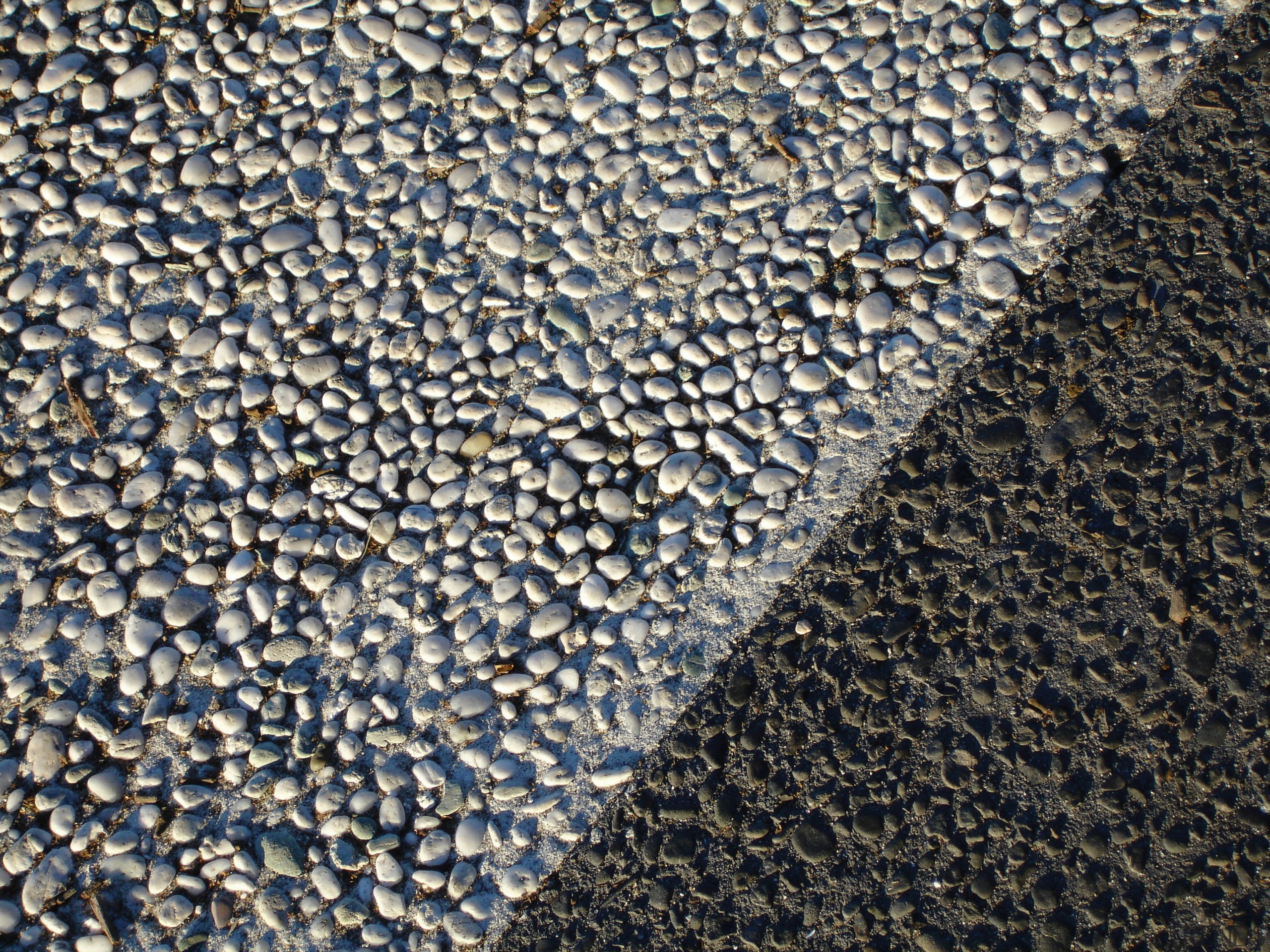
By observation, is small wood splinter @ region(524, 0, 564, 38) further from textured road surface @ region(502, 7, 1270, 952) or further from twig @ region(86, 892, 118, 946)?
twig @ region(86, 892, 118, 946)

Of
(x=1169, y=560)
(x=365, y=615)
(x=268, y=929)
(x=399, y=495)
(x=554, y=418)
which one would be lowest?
(x=268, y=929)

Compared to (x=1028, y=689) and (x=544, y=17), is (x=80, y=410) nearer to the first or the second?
(x=544, y=17)

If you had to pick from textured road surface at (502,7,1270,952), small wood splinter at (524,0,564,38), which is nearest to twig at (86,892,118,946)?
textured road surface at (502,7,1270,952)

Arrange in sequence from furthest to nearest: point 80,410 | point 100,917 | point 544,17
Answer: point 544,17, point 80,410, point 100,917

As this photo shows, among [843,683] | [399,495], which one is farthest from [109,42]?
[843,683]

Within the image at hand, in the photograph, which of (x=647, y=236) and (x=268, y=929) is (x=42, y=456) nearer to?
(x=268, y=929)

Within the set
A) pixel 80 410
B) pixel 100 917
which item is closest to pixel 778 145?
pixel 80 410
